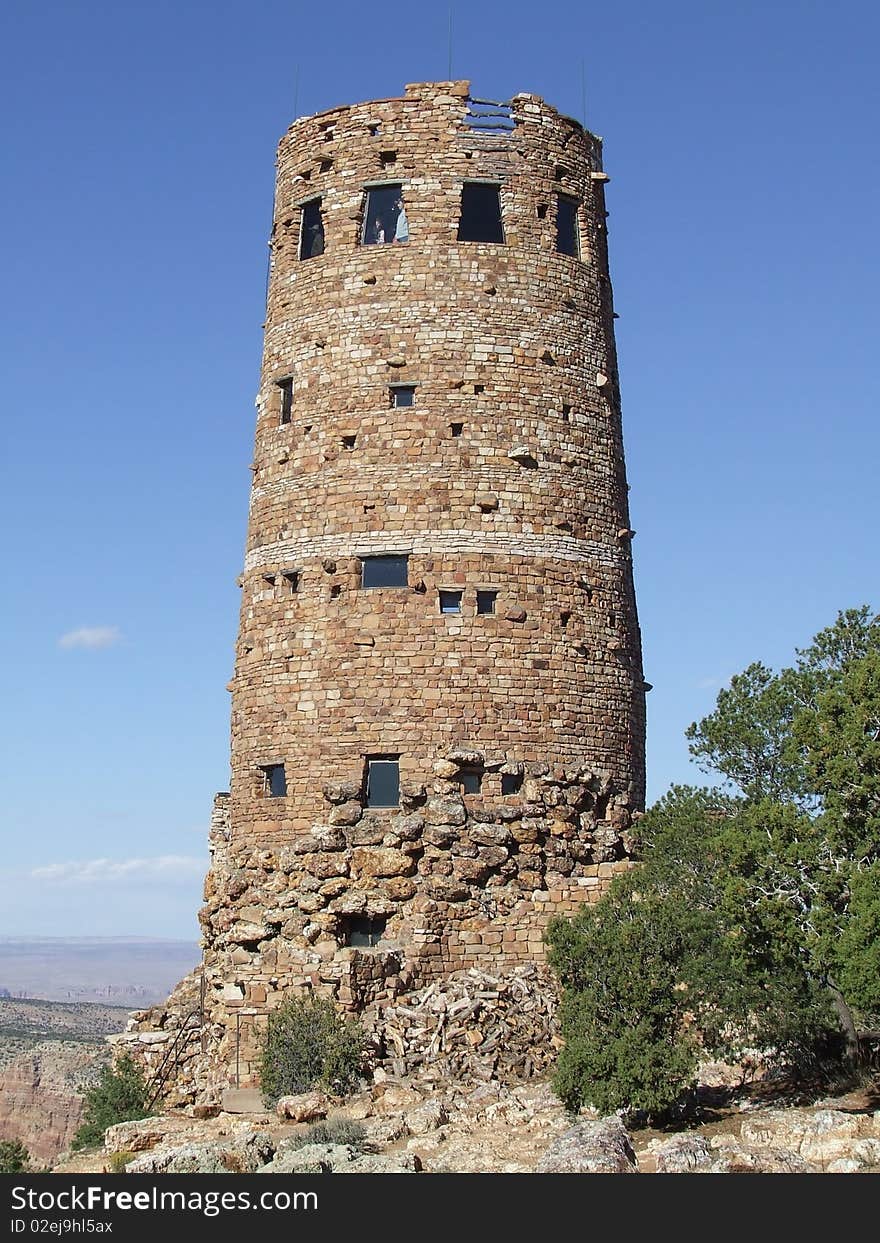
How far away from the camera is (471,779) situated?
25.7m

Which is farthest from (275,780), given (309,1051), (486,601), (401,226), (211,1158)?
(401,226)

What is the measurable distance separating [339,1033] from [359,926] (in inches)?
99.6

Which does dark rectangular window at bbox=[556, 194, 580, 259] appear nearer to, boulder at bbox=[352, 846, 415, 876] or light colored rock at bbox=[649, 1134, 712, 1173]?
boulder at bbox=[352, 846, 415, 876]

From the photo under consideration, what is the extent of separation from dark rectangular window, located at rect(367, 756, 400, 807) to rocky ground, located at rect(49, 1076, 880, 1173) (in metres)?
4.94

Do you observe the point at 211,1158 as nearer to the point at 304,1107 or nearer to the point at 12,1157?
the point at 304,1107

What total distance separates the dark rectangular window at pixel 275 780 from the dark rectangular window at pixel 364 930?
106 inches

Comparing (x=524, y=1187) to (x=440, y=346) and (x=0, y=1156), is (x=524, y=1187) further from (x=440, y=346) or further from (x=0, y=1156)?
(x=0, y=1156)

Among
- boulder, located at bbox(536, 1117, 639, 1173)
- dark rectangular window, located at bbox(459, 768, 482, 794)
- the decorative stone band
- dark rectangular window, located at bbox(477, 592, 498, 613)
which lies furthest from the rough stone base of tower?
boulder, located at bbox(536, 1117, 639, 1173)

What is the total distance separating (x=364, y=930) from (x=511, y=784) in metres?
3.46

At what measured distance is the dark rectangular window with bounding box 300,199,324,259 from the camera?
28.8 meters

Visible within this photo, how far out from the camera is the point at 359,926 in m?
25.0

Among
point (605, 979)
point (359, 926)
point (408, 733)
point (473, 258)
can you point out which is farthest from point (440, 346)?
point (605, 979)

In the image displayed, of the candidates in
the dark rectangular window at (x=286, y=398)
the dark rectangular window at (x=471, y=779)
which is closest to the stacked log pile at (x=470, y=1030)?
the dark rectangular window at (x=471, y=779)

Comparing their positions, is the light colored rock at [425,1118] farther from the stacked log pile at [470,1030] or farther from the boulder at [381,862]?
the boulder at [381,862]
